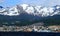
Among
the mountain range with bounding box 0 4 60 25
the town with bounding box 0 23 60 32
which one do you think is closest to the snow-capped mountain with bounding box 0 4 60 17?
the mountain range with bounding box 0 4 60 25

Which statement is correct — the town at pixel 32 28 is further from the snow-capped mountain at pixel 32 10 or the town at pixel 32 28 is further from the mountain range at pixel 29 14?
the snow-capped mountain at pixel 32 10

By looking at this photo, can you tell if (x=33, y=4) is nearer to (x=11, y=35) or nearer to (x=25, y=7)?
(x=25, y=7)

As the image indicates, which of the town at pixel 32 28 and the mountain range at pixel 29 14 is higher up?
the mountain range at pixel 29 14

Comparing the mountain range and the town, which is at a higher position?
the mountain range

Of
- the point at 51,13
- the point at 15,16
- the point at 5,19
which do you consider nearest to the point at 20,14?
the point at 15,16

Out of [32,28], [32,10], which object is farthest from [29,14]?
[32,28]

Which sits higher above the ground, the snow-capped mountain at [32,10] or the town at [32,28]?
the snow-capped mountain at [32,10]

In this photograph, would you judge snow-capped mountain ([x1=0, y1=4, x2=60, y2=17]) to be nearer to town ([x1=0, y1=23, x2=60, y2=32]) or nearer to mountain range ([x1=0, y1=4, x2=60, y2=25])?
mountain range ([x1=0, y1=4, x2=60, y2=25])

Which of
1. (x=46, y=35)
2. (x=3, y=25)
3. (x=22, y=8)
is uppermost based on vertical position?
(x=22, y=8)

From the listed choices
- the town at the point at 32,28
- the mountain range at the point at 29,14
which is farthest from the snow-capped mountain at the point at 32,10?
the town at the point at 32,28
